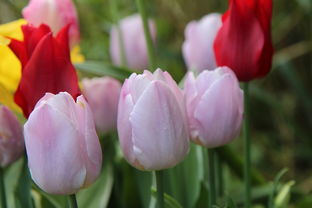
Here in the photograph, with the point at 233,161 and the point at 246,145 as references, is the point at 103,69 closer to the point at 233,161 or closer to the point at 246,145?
the point at 246,145

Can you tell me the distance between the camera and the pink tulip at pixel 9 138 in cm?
66

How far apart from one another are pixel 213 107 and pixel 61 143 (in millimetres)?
161

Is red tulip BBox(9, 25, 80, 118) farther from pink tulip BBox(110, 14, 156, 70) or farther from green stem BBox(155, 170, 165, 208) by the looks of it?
pink tulip BBox(110, 14, 156, 70)

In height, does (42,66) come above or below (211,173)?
above

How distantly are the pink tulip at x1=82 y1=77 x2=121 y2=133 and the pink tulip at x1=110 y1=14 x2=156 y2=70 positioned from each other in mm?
202

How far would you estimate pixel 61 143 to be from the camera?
1.71 ft

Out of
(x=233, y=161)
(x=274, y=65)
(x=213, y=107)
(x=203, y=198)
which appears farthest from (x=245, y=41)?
(x=274, y=65)

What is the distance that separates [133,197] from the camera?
90 centimetres

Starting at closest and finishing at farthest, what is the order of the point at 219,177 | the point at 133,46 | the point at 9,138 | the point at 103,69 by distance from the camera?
the point at 9,138 < the point at 103,69 < the point at 219,177 < the point at 133,46

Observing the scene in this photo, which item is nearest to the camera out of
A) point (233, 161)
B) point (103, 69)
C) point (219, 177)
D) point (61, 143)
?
point (61, 143)

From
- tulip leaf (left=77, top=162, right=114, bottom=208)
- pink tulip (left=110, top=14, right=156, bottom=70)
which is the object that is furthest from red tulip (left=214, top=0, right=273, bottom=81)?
pink tulip (left=110, top=14, right=156, bottom=70)

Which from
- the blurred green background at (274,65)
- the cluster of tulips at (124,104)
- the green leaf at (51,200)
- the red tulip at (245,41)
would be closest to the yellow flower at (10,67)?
the cluster of tulips at (124,104)

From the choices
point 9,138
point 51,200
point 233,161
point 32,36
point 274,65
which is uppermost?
point 32,36

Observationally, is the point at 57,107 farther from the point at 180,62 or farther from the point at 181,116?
the point at 180,62
